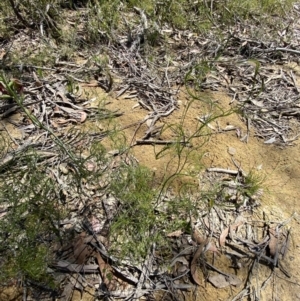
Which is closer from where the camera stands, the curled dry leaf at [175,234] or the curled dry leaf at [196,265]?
the curled dry leaf at [196,265]

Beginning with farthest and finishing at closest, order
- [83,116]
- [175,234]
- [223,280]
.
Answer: [83,116] → [175,234] → [223,280]

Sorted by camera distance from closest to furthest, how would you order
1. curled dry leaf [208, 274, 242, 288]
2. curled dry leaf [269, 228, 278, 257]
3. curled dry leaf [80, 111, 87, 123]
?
curled dry leaf [208, 274, 242, 288] → curled dry leaf [269, 228, 278, 257] → curled dry leaf [80, 111, 87, 123]

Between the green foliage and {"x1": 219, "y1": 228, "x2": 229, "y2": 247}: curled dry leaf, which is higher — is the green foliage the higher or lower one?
the higher one

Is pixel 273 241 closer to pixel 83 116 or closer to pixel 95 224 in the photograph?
pixel 95 224

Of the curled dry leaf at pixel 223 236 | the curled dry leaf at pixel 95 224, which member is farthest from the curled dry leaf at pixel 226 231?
the curled dry leaf at pixel 95 224

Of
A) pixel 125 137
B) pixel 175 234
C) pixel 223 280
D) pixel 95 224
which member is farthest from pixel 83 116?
pixel 223 280

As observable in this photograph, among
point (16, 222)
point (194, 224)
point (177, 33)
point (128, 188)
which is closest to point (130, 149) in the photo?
point (128, 188)

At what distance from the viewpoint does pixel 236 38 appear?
10.1 ft

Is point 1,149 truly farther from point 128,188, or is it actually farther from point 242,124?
point 242,124

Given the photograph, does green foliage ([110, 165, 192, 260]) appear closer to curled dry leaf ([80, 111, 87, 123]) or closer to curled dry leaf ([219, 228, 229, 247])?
curled dry leaf ([219, 228, 229, 247])

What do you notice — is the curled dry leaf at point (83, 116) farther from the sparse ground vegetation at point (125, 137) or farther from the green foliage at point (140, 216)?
the green foliage at point (140, 216)

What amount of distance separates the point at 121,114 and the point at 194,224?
895mm

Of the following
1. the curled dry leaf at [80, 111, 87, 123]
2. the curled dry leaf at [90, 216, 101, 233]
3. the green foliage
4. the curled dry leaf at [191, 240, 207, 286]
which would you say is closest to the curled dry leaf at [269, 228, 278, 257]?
the curled dry leaf at [191, 240, 207, 286]

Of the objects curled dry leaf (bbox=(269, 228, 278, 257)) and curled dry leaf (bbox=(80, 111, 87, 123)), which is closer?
curled dry leaf (bbox=(269, 228, 278, 257))
